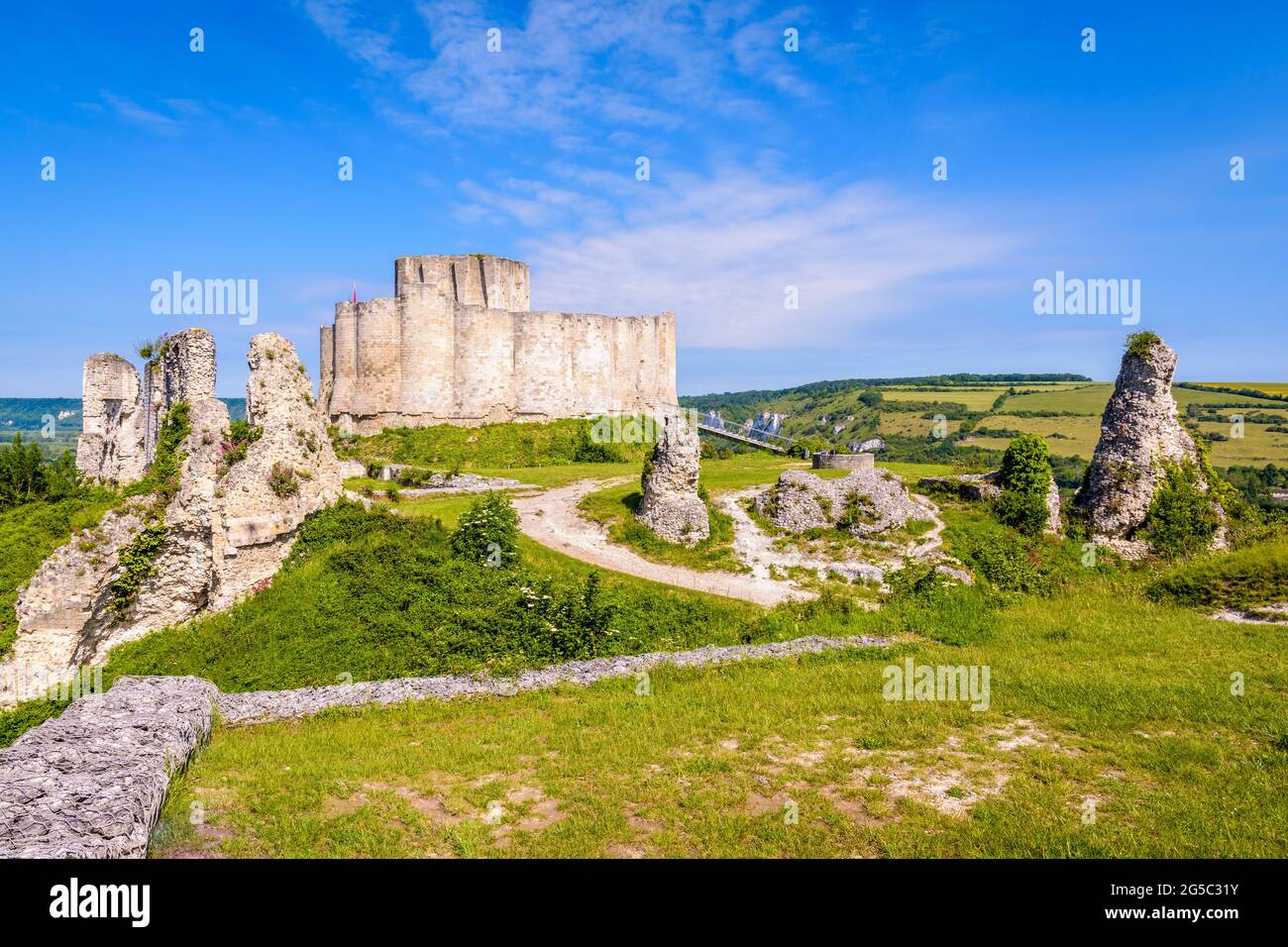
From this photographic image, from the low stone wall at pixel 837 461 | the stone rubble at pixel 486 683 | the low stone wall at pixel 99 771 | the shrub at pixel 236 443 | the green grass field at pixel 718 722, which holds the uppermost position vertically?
the shrub at pixel 236 443

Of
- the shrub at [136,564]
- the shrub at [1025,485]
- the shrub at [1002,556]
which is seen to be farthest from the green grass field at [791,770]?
the shrub at [1025,485]

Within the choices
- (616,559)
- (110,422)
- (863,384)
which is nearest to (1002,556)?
(616,559)

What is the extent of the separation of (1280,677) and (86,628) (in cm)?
1949

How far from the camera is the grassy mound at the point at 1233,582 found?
51.0 ft

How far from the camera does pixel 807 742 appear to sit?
9594mm

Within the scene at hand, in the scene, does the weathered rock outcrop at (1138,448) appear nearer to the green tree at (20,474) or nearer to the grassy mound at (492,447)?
the grassy mound at (492,447)

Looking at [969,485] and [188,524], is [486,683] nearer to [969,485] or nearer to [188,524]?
[188,524]

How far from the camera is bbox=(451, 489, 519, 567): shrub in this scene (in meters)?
18.5

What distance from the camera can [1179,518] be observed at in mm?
21984

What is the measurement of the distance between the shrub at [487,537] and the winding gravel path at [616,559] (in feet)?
7.45

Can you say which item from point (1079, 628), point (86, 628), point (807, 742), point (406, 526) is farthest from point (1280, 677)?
point (86, 628)

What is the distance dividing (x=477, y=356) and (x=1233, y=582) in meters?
40.8
